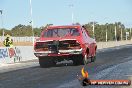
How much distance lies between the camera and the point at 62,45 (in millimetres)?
21328

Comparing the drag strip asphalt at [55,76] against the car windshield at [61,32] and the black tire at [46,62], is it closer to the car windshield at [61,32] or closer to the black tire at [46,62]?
the black tire at [46,62]

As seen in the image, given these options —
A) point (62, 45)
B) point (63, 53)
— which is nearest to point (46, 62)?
point (63, 53)

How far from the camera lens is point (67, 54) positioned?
2134cm

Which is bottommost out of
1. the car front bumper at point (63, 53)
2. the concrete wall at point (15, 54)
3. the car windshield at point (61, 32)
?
the concrete wall at point (15, 54)

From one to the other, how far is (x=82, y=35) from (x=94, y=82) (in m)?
13.6

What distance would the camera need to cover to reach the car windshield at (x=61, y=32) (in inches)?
868

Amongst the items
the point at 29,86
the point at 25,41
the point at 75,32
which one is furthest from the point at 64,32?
the point at 25,41

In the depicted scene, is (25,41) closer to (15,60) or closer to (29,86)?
(15,60)

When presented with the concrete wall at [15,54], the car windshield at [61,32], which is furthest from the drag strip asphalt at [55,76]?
the concrete wall at [15,54]

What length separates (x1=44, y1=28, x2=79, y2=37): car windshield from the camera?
22.0m

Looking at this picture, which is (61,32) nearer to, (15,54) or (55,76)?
(55,76)

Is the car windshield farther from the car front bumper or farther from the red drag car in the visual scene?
the car front bumper

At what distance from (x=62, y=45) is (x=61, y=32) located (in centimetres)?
110

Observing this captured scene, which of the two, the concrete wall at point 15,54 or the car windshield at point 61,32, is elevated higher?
the car windshield at point 61,32
